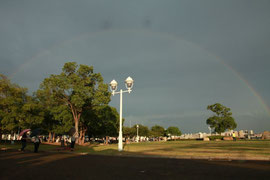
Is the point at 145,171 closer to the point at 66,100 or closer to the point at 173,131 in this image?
the point at 66,100

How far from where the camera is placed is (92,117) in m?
39.9

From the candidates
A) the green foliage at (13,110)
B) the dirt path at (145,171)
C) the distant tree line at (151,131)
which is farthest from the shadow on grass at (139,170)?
the distant tree line at (151,131)

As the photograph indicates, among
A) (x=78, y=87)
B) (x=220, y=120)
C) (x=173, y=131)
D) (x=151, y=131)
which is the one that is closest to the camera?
(x=78, y=87)

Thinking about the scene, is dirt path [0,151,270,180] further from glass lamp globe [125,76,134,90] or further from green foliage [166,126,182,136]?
green foliage [166,126,182,136]

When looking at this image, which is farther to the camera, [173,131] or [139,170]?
[173,131]

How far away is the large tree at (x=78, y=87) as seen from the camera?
3193cm

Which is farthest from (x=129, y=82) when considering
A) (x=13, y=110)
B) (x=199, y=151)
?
(x=13, y=110)

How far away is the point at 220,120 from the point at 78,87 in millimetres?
42854

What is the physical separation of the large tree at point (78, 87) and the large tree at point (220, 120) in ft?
122

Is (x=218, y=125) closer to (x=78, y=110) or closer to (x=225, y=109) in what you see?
(x=225, y=109)

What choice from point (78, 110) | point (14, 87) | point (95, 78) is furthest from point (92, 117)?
point (14, 87)

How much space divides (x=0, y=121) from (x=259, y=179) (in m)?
→ 38.1

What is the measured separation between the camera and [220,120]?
57.8 metres

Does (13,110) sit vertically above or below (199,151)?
above
